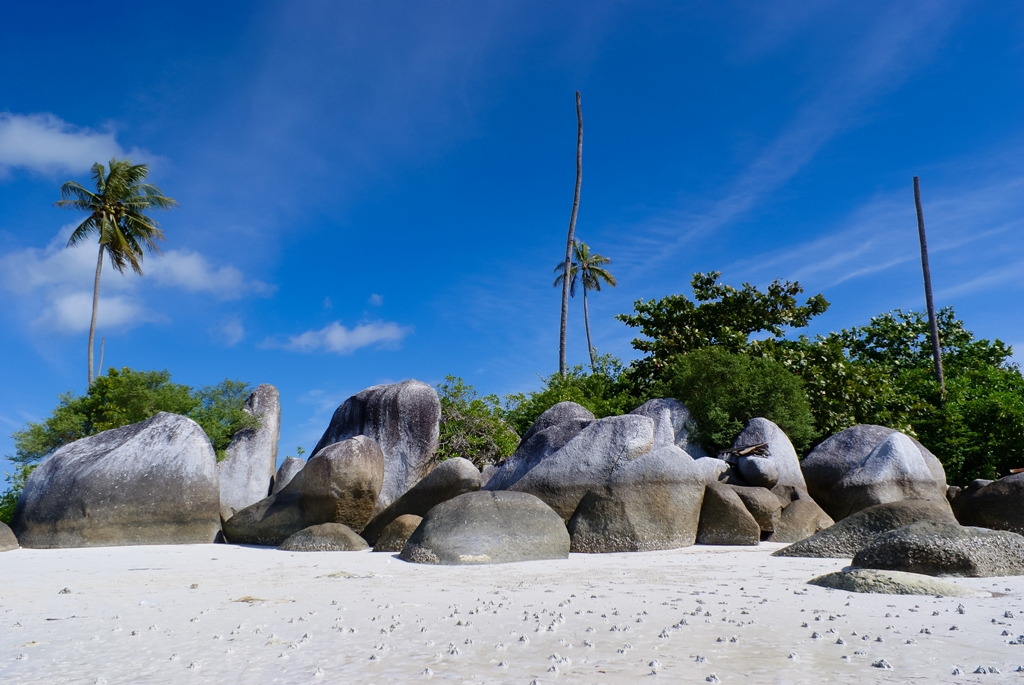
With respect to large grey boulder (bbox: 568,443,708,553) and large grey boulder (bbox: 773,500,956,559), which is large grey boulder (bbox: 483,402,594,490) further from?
large grey boulder (bbox: 773,500,956,559)

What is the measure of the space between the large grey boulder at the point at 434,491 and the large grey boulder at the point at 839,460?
23.6ft

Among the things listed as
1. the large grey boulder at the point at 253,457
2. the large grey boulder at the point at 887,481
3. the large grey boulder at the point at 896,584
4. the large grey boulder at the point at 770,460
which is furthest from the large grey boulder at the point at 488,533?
the large grey boulder at the point at 253,457

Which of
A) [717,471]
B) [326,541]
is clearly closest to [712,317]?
[717,471]

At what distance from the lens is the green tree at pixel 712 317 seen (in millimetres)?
21766

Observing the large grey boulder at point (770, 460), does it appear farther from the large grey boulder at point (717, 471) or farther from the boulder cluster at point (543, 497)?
the large grey boulder at point (717, 471)

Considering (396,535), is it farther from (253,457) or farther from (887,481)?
(253,457)

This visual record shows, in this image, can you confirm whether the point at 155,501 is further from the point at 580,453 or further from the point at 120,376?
the point at 120,376

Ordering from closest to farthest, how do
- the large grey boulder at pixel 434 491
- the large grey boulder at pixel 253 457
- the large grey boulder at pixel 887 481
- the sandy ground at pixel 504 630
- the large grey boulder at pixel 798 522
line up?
the sandy ground at pixel 504 630, the large grey boulder at pixel 798 522, the large grey boulder at pixel 434 491, the large grey boulder at pixel 887 481, the large grey boulder at pixel 253 457

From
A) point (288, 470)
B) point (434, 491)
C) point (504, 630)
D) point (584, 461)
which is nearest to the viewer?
point (504, 630)

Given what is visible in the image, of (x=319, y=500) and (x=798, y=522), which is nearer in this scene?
(x=798, y=522)

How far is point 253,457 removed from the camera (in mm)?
19078

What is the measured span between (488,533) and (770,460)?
7343mm

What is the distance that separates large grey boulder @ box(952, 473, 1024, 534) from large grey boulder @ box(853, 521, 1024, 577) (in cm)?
481

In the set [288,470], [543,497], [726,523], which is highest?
[288,470]
